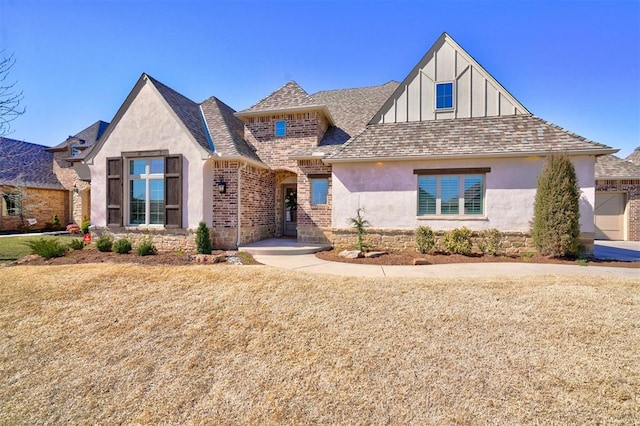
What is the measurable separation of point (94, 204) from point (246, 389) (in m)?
11.6

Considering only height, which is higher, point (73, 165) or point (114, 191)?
point (73, 165)

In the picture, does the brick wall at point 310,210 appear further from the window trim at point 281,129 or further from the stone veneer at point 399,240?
the window trim at point 281,129

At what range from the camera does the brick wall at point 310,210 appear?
1152 cm

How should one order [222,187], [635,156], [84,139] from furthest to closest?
1. [84,139]
2. [635,156]
3. [222,187]

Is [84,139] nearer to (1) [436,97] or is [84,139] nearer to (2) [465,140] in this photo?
(1) [436,97]

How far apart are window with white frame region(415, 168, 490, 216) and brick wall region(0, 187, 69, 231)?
23215 millimetres

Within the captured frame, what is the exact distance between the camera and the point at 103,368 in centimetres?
389

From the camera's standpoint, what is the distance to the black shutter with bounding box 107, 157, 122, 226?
35.5 feet

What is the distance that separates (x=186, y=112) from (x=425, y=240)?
10.7m

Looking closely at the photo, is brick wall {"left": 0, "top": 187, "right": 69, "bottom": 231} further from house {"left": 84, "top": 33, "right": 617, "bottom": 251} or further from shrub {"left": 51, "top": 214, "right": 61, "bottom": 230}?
house {"left": 84, "top": 33, "right": 617, "bottom": 251}

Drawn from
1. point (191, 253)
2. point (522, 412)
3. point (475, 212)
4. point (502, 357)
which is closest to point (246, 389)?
point (522, 412)

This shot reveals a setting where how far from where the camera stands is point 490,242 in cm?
924

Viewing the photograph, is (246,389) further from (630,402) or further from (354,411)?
(630,402)

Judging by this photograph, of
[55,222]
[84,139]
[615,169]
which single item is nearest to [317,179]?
[615,169]
